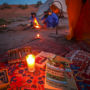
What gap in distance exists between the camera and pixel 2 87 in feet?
5.57

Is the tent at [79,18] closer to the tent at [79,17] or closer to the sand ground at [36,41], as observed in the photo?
the tent at [79,17]

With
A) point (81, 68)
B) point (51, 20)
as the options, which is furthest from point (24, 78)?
point (51, 20)

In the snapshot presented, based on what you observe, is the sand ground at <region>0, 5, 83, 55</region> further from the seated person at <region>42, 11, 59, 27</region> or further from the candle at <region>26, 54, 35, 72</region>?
the candle at <region>26, 54, 35, 72</region>

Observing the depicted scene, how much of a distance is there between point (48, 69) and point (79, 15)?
3052 millimetres

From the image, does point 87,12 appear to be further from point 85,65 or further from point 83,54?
point 85,65

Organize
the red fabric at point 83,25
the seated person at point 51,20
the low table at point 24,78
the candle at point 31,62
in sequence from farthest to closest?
the seated person at point 51,20, the red fabric at point 83,25, the candle at point 31,62, the low table at point 24,78

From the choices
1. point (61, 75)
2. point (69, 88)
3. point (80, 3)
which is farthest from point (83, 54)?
point (80, 3)

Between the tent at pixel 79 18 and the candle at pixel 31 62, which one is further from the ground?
the tent at pixel 79 18

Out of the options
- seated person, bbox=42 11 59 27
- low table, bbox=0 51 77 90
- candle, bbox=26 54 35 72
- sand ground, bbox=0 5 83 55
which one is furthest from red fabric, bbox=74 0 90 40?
seated person, bbox=42 11 59 27

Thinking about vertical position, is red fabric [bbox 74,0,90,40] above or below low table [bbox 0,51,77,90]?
above

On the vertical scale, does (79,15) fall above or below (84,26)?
above

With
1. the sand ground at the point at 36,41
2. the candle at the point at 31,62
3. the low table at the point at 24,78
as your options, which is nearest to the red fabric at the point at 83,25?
the sand ground at the point at 36,41

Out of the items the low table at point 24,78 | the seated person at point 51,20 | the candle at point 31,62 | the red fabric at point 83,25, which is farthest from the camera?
the seated person at point 51,20

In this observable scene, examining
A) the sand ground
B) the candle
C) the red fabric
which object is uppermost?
the red fabric
